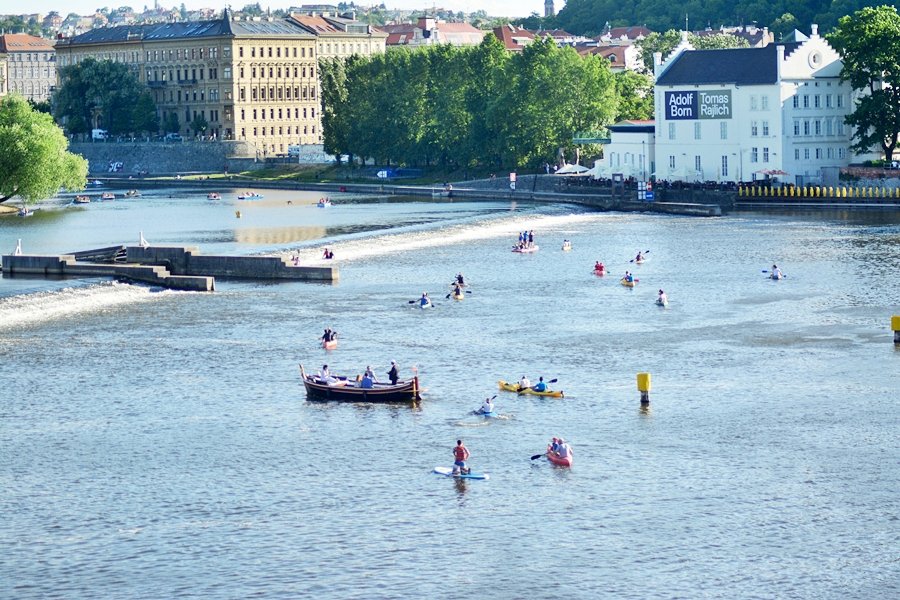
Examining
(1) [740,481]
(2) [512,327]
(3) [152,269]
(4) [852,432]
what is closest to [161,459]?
(1) [740,481]

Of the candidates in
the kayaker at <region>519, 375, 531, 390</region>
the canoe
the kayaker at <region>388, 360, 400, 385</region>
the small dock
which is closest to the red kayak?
the canoe

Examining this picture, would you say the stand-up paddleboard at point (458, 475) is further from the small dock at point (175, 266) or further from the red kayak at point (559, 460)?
the small dock at point (175, 266)

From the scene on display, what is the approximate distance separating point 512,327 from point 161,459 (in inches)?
1190

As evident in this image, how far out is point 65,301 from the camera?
9438 cm

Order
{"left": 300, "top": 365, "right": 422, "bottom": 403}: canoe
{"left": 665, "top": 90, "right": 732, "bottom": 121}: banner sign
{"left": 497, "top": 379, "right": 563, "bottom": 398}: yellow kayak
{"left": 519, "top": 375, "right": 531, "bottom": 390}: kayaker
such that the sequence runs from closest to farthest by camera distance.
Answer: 1. {"left": 300, "top": 365, "right": 422, "bottom": 403}: canoe
2. {"left": 497, "top": 379, "right": 563, "bottom": 398}: yellow kayak
3. {"left": 519, "top": 375, "right": 531, "bottom": 390}: kayaker
4. {"left": 665, "top": 90, "right": 732, "bottom": 121}: banner sign

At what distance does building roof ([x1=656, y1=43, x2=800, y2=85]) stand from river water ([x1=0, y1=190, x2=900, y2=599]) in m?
51.5

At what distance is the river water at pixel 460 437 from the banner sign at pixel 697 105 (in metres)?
52.7

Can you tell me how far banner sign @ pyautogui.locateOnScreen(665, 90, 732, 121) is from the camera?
529 ft

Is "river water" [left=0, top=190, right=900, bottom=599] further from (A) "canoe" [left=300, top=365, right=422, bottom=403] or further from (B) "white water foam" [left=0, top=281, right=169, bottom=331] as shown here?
(A) "canoe" [left=300, top=365, right=422, bottom=403]

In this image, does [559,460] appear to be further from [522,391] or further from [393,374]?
[393,374]

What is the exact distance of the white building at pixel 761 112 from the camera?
158m

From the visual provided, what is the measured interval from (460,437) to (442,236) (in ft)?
241

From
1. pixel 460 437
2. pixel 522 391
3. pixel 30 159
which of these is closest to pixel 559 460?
pixel 460 437

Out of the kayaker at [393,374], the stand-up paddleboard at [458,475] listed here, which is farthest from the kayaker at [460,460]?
the kayaker at [393,374]
